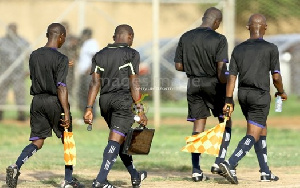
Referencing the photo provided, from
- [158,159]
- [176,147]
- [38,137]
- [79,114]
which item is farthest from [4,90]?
[38,137]

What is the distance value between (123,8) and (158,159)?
1419 cm

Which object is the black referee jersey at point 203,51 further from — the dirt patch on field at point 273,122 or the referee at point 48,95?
the dirt patch on field at point 273,122

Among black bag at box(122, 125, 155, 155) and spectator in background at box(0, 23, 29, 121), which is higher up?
spectator in background at box(0, 23, 29, 121)

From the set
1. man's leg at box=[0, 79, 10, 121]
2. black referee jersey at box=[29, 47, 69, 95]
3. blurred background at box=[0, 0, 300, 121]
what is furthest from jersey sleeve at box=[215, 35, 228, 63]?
man's leg at box=[0, 79, 10, 121]

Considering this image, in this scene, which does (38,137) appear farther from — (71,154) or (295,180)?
(295,180)

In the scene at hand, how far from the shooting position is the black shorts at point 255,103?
11195 millimetres

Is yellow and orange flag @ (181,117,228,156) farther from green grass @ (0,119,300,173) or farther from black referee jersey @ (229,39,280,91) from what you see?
green grass @ (0,119,300,173)

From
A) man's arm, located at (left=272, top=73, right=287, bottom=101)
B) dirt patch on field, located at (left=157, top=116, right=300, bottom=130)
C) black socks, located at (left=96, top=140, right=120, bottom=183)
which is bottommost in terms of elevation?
dirt patch on field, located at (left=157, top=116, right=300, bottom=130)

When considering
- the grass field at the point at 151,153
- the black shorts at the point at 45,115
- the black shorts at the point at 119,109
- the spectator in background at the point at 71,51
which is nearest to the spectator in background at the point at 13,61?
the grass field at the point at 151,153

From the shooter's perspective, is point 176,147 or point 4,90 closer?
point 176,147

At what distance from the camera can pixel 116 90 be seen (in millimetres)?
10453

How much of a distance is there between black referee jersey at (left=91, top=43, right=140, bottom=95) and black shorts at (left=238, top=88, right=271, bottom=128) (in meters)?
1.60

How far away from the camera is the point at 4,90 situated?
20859 mm

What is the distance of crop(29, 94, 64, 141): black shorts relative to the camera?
10.6 m
